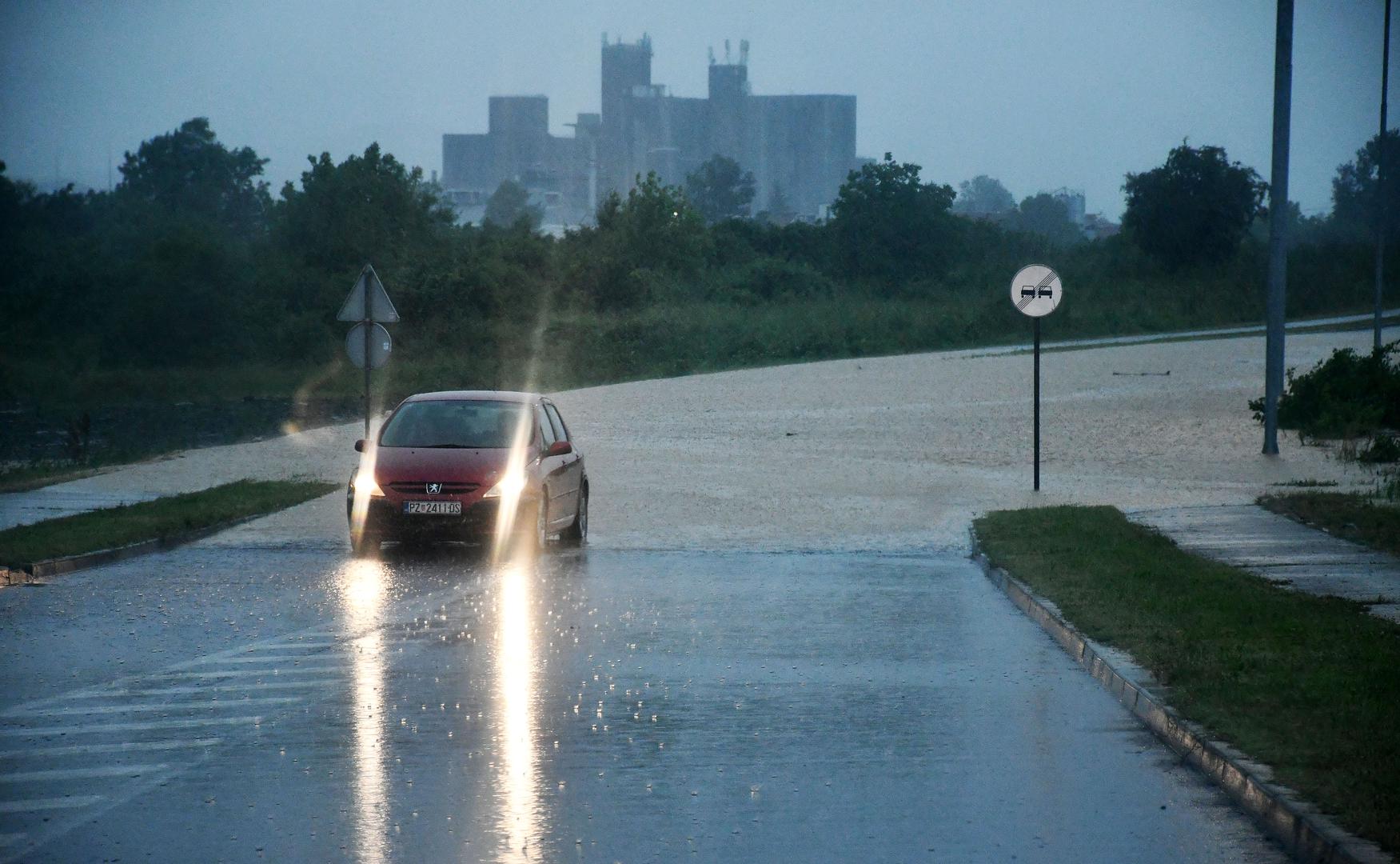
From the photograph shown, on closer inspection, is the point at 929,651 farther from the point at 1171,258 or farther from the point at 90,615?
the point at 1171,258

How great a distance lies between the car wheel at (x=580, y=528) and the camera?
1794cm

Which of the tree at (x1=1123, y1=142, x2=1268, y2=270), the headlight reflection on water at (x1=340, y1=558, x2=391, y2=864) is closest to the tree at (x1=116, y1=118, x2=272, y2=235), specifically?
the tree at (x1=1123, y1=142, x2=1268, y2=270)

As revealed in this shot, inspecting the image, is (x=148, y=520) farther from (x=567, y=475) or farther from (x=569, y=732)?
(x=569, y=732)

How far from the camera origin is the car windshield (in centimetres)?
1739

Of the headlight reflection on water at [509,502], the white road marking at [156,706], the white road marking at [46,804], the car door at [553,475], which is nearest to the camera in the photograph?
the white road marking at [46,804]

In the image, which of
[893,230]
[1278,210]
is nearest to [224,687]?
[1278,210]

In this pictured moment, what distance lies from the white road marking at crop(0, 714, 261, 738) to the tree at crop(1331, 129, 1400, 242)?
5212 cm

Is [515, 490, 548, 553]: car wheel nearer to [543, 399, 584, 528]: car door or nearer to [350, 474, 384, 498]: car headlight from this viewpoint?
[543, 399, 584, 528]: car door

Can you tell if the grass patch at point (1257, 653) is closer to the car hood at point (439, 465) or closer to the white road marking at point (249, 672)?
the white road marking at point (249, 672)

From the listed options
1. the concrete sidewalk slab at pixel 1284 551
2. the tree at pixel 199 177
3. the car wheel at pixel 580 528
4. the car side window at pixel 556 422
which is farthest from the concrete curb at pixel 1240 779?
the tree at pixel 199 177

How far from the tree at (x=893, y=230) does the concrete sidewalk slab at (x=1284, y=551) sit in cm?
8011

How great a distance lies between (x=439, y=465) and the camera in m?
16.6

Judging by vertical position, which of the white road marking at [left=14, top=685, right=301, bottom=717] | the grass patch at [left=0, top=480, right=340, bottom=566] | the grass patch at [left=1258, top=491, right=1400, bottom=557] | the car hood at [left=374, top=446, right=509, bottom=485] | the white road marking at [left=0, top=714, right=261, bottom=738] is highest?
the car hood at [left=374, top=446, right=509, bottom=485]

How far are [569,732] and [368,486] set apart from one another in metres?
8.77
